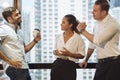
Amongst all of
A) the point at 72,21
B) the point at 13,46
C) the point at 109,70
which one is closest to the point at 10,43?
the point at 13,46

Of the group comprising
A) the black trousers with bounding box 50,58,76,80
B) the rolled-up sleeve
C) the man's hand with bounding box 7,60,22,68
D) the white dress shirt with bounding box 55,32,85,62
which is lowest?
the black trousers with bounding box 50,58,76,80

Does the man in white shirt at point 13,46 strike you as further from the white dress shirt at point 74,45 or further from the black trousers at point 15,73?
the white dress shirt at point 74,45

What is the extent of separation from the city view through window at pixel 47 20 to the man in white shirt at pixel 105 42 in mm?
807

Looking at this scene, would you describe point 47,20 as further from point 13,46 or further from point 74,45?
point 13,46

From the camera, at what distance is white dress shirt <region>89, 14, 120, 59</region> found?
271 centimetres

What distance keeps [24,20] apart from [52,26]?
16.1 inches

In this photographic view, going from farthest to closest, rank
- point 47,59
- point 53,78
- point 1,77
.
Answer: point 47,59, point 53,78, point 1,77

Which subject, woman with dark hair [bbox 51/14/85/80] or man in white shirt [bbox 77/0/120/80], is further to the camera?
woman with dark hair [bbox 51/14/85/80]

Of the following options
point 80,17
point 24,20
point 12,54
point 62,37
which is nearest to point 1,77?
point 12,54

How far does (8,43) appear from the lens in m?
2.79

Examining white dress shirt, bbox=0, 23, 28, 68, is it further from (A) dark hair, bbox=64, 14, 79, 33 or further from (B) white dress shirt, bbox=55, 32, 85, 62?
(A) dark hair, bbox=64, 14, 79, 33

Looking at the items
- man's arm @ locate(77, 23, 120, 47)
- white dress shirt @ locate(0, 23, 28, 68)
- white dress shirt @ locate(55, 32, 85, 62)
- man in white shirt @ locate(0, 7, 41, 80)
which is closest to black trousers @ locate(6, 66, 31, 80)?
man in white shirt @ locate(0, 7, 41, 80)

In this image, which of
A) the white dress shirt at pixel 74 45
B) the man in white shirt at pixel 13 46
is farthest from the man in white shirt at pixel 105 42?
the man in white shirt at pixel 13 46

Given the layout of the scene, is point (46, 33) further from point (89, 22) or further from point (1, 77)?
point (1, 77)
